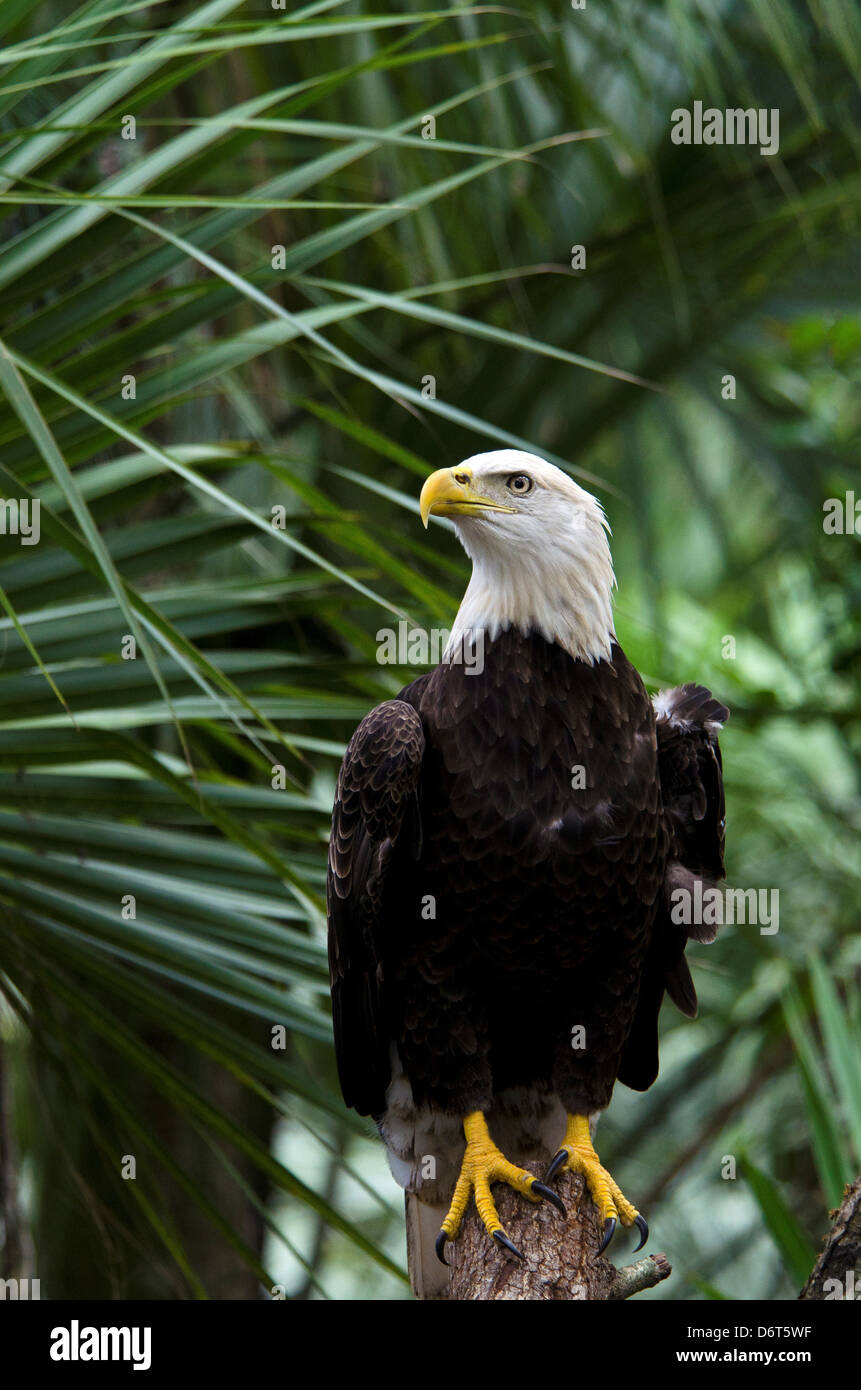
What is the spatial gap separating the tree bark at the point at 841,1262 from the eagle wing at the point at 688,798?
27.2 inches

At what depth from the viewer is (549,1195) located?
2.20 metres

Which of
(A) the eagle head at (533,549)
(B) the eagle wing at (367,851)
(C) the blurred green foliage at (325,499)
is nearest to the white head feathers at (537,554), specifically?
(A) the eagle head at (533,549)

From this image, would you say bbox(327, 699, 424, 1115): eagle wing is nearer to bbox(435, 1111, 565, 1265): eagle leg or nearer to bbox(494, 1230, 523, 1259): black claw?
bbox(435, 1111, 565, 1265): eagle leg

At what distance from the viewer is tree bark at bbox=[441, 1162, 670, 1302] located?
2096mm

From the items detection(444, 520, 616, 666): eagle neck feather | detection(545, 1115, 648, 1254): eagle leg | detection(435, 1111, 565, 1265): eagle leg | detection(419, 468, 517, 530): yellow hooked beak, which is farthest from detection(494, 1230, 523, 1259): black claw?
detection(419, 468, 517, 530): yellow hooked beak

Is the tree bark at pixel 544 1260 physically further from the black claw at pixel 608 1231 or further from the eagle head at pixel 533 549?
the eagle head at pixel 533 549

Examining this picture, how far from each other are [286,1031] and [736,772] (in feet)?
8.98

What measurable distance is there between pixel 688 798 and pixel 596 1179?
69cm

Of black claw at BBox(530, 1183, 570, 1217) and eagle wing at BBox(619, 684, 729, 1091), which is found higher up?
eagle wing at BBox(619, 684, 729, 1091)

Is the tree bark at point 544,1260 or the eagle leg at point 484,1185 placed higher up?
the eagle leg at point 484,1185

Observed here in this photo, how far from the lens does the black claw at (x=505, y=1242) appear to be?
7.05ft
